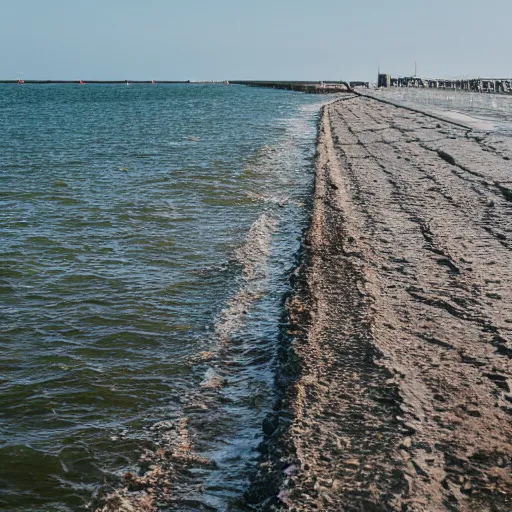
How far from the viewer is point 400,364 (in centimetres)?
428

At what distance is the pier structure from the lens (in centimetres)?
6850

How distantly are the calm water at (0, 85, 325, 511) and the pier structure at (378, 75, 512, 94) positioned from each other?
59.3 meters

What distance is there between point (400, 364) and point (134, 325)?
2734 millimetres

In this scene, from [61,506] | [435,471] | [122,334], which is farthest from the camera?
[122,334]

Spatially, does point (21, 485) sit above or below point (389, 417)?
below

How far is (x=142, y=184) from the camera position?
14.6 meters

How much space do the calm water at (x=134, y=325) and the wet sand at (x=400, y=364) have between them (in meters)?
0.43

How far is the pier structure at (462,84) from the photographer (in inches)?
2697

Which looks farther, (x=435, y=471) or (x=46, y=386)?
(x=46, y=386)

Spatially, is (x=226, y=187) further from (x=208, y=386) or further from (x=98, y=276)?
(x=208, y=386)

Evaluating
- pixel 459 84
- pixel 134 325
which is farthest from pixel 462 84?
pixel 134 325

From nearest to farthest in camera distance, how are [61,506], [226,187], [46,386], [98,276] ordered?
[61,506], [46,386], [98,276], [226,187]

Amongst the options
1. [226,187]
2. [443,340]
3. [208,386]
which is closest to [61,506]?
[208,386]

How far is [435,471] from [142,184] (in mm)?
12371
